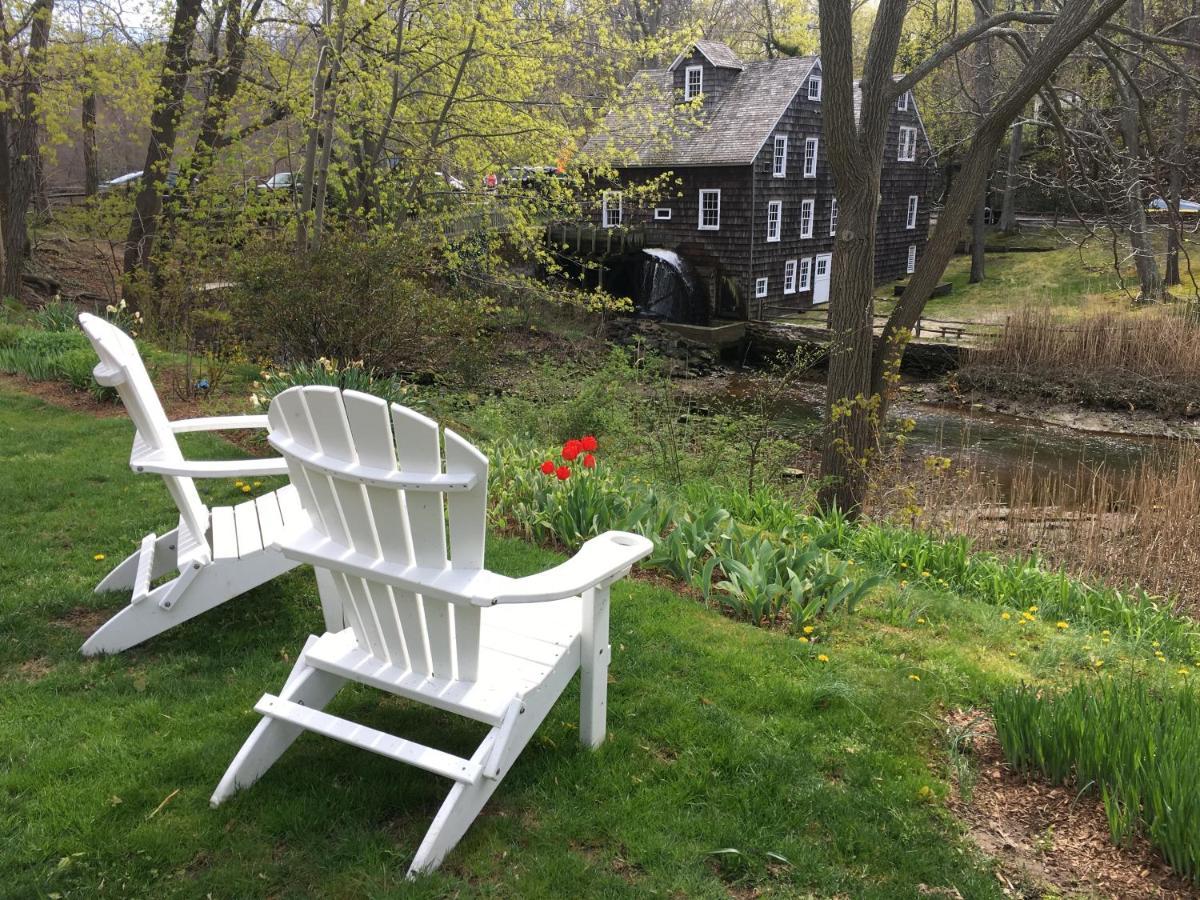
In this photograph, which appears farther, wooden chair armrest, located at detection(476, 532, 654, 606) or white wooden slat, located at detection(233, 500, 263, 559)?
white wooden slat, located at detection(233, 500, 263, 559)

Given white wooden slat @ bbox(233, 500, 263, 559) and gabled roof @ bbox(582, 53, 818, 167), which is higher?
gabled roof @ bbox(582, 53, 818, 167)

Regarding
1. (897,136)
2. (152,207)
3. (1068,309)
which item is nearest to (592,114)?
(152,207)

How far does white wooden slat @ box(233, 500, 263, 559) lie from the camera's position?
322 cm

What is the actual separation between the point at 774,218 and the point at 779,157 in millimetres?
1431

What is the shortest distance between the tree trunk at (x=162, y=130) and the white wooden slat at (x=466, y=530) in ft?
31.4

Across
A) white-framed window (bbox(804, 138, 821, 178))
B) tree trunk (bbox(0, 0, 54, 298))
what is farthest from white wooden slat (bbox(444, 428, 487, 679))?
white-framed window (bbox(804, 138, 821, 178))

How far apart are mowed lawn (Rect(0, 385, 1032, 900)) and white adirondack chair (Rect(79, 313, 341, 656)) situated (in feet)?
0.55

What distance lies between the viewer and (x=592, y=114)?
11141 millimetres

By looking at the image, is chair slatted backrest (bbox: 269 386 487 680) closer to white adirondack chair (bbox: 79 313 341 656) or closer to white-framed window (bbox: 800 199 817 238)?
white adirondack chair (bbox: 79 313 341 656)

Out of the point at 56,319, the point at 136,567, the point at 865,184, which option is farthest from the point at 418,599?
the point at 56,319

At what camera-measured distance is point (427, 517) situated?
2.09 meters

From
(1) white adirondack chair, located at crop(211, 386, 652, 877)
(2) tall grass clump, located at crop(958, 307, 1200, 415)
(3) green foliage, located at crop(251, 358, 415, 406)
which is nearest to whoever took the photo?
(1) white adirondack chair, located at crop(211, 386, 652, 877)

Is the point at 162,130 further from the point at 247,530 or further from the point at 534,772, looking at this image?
the point at 534,772

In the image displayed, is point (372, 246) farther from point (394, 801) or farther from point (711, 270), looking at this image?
point (711, 270)
